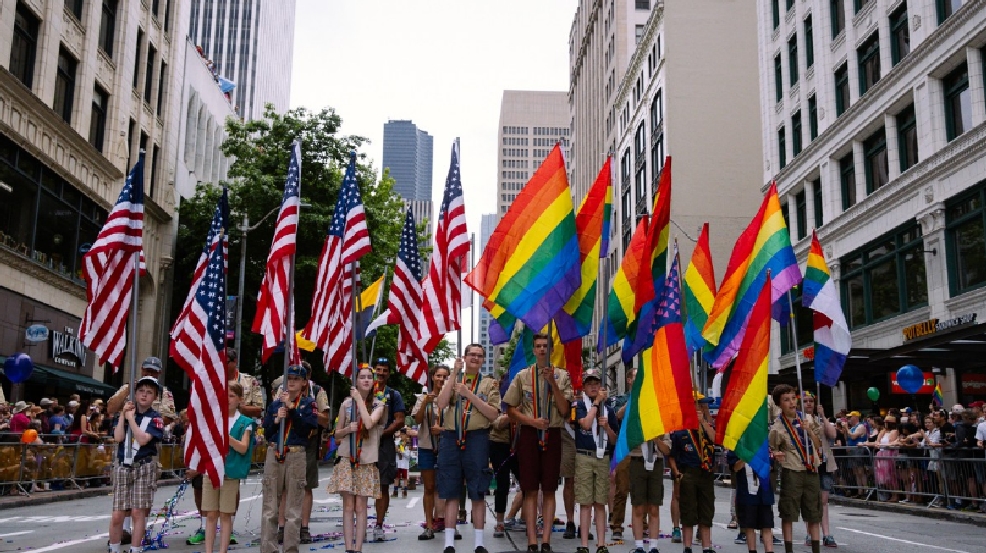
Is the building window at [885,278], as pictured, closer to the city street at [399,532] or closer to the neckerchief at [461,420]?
the city street at [399,532]

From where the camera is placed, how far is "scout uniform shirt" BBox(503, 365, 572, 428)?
9725 mm

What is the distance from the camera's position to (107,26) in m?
32.6

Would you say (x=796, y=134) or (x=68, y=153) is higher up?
(x=796, y=134)

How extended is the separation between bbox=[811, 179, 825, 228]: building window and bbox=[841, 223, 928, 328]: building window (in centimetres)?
276

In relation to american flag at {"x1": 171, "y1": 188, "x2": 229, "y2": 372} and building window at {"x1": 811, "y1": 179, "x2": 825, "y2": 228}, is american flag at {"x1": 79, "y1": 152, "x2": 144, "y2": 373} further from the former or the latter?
building window at {"x1": 811, "y1": 179, "x2": 825, "y2": 228}

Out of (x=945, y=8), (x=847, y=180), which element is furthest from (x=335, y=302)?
(x=847, y=180)

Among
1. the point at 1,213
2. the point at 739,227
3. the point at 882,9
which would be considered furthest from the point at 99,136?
the point at 739,227

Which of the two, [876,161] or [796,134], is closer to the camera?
[876,161]

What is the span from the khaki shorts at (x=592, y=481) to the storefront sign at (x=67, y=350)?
73.9 feet

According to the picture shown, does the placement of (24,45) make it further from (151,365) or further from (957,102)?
(957,102)

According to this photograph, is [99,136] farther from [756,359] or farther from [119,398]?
[756,359]

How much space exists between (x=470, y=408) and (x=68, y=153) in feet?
76.9

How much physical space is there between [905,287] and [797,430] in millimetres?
20148

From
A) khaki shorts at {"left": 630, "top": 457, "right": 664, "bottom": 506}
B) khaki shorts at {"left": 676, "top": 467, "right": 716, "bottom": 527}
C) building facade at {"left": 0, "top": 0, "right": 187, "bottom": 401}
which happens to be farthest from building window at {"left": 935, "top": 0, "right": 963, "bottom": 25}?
building facade at {"left": 0, "top": 0, "right": 187, "bottom": 401}
